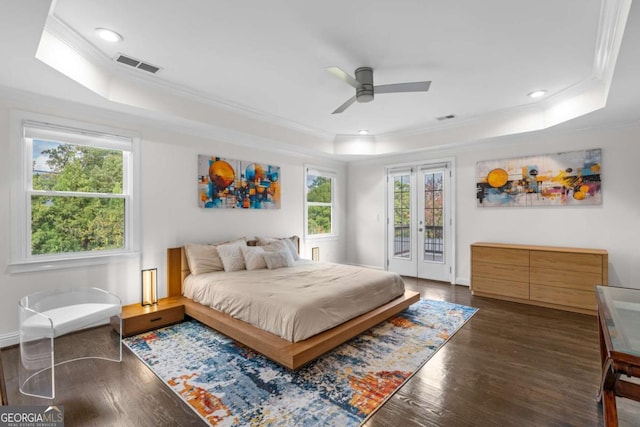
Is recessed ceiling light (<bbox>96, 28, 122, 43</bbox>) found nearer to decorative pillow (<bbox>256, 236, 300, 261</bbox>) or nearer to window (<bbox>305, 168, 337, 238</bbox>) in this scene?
decorative pillow (<bbox>256, 236, 300, 261</bbox>)

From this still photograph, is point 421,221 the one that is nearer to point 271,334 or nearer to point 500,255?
point 500,255

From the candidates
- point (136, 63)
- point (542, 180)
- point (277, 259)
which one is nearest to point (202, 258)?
point (277, 259)

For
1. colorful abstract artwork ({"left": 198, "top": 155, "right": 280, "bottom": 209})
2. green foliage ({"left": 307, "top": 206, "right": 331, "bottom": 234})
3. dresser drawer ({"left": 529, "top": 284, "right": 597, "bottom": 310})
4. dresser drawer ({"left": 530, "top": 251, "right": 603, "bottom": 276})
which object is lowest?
dresser drawer ({"left": 529, "top": 284, "right": 597, "bottom": 310})

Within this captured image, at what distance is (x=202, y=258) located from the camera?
12.9ft

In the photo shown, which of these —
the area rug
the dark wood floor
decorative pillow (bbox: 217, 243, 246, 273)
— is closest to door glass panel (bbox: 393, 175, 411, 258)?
the area rug

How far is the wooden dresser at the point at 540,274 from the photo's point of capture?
12.4ft

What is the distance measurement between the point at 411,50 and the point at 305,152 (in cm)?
310

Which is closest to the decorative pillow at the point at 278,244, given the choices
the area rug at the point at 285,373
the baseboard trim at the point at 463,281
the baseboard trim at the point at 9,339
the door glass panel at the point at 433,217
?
the area rug at the point at 285,373

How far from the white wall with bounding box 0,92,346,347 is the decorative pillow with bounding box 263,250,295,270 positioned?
86 cm

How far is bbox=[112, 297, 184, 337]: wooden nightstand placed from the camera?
317cm

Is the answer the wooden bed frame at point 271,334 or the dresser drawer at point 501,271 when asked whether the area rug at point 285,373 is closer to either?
the wooden bed frame at point 271,334

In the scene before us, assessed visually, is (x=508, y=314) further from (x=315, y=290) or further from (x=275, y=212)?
(x=275, y=212)

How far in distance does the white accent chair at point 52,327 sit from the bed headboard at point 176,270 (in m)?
1.01

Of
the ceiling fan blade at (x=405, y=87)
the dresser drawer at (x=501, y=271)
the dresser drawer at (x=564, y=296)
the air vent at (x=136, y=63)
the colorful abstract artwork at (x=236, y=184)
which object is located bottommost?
the dresser drawer at (x=564, y=296)
